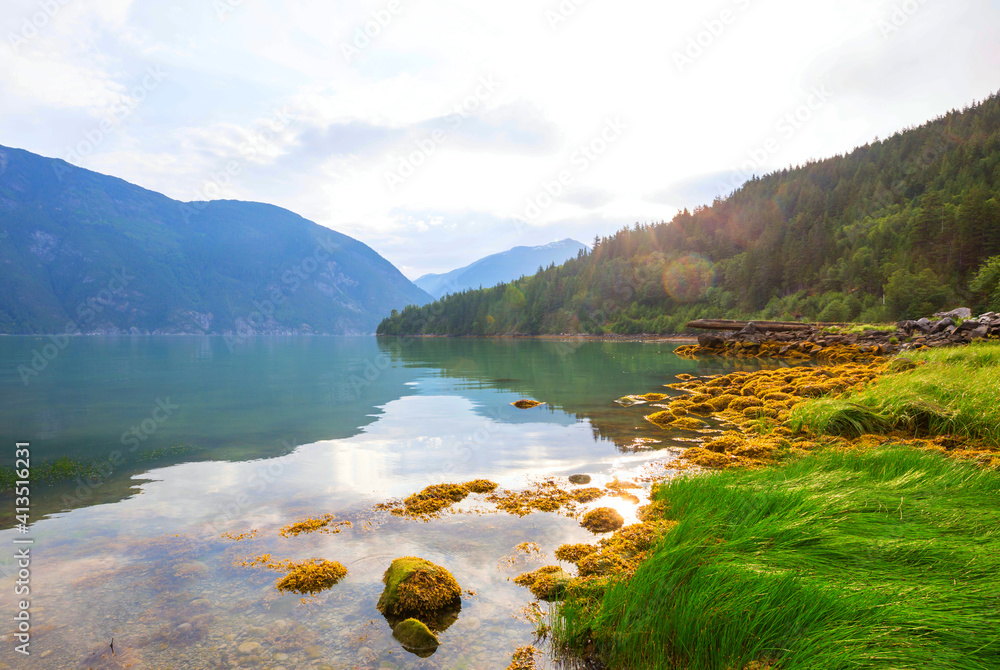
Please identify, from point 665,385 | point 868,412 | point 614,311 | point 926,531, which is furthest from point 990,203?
point 926,531

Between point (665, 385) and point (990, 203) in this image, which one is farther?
point (990, 203)

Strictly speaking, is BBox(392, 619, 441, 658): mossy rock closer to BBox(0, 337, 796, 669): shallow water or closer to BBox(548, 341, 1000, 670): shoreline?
BBox(0, 337, 796, 669): shallow water

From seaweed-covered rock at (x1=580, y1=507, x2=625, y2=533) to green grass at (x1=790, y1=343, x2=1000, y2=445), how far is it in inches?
299

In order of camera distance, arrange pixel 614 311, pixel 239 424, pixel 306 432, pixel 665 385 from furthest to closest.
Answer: pixel 614 311 < pixel 665 385 < pixel 239 424 < pixel 306 432

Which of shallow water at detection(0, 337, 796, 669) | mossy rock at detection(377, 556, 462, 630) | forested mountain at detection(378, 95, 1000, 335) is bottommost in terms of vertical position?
shallow water at detection(0, 337, 796, 669)

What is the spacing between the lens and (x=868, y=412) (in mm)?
11945

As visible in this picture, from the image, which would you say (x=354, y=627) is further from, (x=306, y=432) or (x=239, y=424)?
(x=239, y=424)

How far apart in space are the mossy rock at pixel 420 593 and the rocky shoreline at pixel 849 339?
33093mm

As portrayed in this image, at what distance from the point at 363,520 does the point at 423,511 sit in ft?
3.40

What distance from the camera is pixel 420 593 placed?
5.23 meters

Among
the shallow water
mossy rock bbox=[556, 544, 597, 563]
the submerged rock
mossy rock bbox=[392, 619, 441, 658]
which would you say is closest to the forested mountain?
the shallow water

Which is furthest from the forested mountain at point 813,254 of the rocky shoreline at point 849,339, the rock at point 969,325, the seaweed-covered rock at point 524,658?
the seaweed-covered rock at point 524,658

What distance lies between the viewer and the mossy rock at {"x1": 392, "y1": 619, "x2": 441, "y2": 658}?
4582 millimetres

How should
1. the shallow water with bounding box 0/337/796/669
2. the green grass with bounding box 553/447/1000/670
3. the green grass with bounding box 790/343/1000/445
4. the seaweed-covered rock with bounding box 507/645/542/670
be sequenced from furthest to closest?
the green grass with bounding box 790/343/1000/445 < the shallow water with bounding box 0/337/796/669 < the seaweed-covered rock with bounding box 507/645/542/670 < the green grass with bounding box 553/447/1000/670
